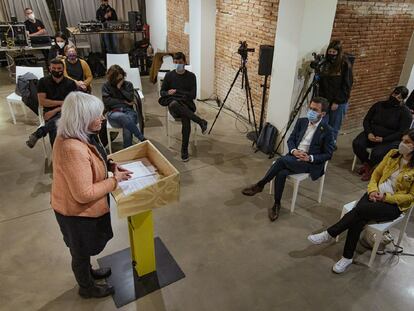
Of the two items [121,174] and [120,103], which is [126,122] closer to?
[120,103]

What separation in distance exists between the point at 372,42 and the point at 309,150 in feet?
8.89

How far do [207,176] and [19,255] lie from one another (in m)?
2.12

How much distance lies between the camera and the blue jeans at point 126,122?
4.14 meters

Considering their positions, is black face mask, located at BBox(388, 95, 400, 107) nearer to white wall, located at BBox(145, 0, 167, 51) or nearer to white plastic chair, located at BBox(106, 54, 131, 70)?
white plastic chair, located at BBox(106, 54, 131, 70)

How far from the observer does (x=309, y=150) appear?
134 inches

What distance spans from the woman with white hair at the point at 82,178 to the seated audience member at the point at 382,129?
316cm

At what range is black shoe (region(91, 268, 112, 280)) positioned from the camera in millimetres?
2598

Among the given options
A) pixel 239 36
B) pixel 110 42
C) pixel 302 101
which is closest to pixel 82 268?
pixel 302 101

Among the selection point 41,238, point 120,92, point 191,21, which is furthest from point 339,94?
point 41,238

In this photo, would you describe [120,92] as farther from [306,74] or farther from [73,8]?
[73,8]

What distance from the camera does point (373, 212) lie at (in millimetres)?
2645

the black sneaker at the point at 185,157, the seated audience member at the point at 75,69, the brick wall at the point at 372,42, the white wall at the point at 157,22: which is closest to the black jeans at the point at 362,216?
the black sneaker at the point at 185,157

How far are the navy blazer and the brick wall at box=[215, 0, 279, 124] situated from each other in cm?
197

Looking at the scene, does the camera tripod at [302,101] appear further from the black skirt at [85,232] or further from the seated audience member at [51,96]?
the black skirt at [85,232]
